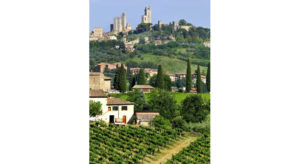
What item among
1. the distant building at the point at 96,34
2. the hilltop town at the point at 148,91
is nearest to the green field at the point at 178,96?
the hilltop town at the point at 148,91

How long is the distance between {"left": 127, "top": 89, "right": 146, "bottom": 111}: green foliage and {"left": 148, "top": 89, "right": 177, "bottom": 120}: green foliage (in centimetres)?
14

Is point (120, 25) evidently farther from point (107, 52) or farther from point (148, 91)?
point (148, 91)

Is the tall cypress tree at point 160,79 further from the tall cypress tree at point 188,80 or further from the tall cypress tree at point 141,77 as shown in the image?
the tall cypress tree at point 188,80

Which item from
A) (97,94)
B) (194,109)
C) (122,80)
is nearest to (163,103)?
(194,109)

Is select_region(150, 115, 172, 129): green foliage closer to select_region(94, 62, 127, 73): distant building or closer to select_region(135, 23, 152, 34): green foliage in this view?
select_region(94, 62, 127, 73): distant building

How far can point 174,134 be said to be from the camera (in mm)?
6535

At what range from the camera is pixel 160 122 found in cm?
659

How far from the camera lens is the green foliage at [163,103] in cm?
647

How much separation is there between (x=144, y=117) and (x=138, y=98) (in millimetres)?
349
